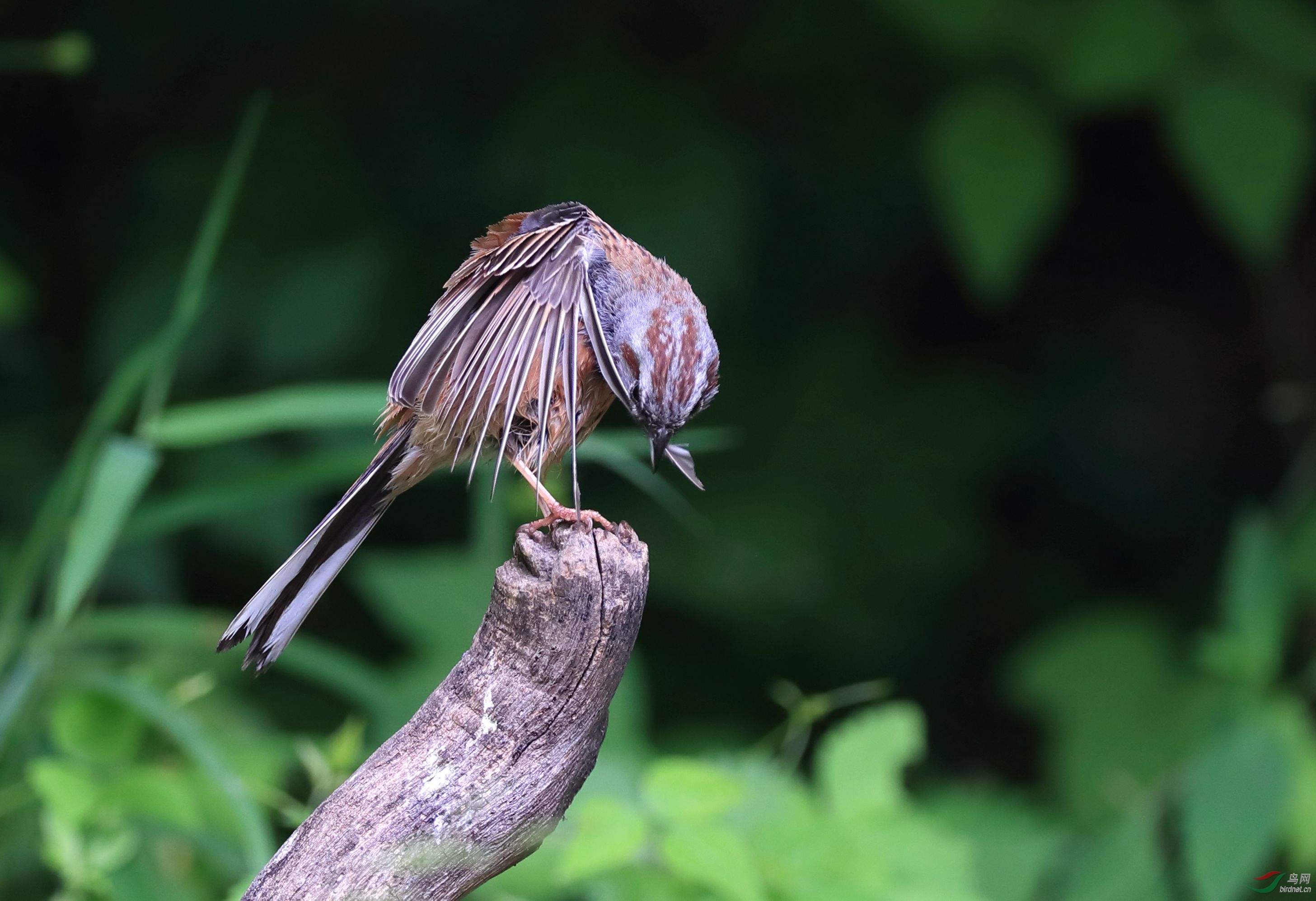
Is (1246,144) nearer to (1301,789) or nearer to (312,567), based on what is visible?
(1301,789)

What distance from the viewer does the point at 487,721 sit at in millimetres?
1349

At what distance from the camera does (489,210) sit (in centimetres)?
384

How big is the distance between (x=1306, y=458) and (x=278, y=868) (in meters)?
3.28

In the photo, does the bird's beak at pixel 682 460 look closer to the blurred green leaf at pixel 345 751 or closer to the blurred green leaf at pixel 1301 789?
the blurred green leaf at pixel 345 751

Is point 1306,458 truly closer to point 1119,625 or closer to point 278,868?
point 1119,625

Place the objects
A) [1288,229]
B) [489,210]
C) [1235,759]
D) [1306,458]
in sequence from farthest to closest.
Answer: [1288,229] → [489,210] → [1306,458] → [1235,759]

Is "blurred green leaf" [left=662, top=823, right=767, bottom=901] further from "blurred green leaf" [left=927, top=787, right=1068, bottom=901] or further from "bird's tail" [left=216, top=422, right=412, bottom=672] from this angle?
"blurred green leaf" [left=927, top=787, right=1068, bottom=901]

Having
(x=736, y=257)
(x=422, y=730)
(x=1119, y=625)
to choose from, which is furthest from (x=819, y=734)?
(x=422, y=730)

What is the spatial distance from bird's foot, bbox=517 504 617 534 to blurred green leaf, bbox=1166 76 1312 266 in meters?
2.41

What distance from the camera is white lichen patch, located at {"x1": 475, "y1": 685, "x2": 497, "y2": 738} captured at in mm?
1343

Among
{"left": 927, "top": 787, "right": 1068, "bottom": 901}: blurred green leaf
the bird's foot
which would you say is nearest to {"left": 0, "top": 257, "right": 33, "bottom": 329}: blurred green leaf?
the bird's foot

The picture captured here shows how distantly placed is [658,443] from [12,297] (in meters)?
2.34

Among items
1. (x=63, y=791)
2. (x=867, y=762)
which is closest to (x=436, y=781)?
(x=63, y=791)

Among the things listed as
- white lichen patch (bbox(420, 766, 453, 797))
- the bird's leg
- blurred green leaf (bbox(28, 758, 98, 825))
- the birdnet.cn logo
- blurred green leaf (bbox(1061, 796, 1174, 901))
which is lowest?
the birdnet.cn logo
